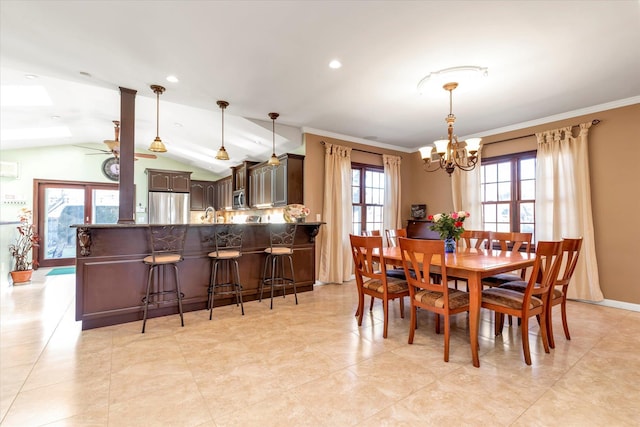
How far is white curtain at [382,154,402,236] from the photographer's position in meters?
5.97

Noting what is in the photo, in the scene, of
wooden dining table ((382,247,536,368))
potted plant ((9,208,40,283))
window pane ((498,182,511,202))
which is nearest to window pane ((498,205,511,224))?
window pane ((498,182,511,202))

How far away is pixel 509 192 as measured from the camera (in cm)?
492

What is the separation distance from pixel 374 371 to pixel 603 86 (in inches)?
165

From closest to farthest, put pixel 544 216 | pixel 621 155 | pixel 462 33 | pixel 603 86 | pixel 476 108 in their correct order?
pixel 462 33, pixel 603 86, pixel 621 155, pixel 476 108, pixel 544 216

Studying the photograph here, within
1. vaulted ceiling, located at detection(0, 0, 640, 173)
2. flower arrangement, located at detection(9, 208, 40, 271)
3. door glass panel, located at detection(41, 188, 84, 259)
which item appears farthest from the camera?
door glass panel, located at detection(41, 188, 84, 259)

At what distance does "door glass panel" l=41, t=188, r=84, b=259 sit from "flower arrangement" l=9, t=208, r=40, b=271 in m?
1.32

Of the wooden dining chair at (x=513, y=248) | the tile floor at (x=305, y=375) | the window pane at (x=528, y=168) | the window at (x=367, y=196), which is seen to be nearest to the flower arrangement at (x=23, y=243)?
the tile floor at (x=305, y=375)

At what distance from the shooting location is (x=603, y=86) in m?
3.37

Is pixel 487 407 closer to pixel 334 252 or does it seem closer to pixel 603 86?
pixel 334 252

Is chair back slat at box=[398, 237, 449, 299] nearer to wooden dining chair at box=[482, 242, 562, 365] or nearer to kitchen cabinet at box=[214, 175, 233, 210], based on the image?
wooden dining chair at box=[482, 242, 562, 365]

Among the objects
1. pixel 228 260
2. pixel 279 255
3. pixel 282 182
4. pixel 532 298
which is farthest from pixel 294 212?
pixel 532 298

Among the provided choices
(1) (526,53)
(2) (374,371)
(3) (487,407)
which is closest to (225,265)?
(2) (374,371)

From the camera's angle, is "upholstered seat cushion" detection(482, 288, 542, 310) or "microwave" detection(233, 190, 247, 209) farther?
"microwave" detection(233, 190, 247, 209)

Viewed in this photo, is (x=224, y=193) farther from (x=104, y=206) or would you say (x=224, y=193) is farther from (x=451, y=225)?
(x=451, y=225)
